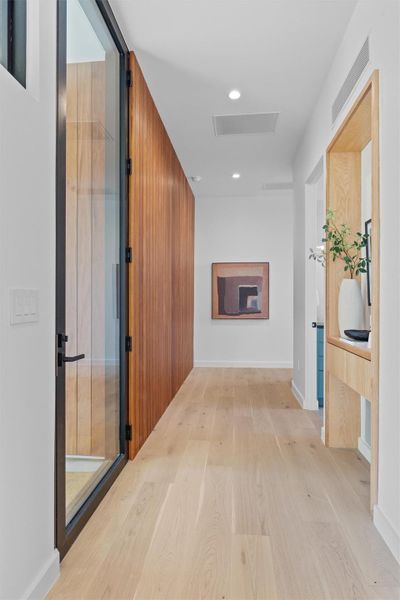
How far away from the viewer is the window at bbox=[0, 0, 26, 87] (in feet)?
4.61

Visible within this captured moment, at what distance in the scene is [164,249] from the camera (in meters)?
3.87

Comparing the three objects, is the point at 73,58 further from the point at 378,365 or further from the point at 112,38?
the point at 378,365

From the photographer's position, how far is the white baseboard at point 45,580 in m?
1.38

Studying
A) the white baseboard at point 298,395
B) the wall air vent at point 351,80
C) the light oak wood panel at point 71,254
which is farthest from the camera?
the white baseboard at point 298,395

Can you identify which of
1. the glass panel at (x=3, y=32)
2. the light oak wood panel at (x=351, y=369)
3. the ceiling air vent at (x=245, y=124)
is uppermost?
the ceiling air vent at (x=245, y=124)

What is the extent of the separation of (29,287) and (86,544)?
118 cm

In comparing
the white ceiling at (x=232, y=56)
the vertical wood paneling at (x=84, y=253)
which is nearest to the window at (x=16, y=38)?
the vertical wood paneling at (x=84, y=253)

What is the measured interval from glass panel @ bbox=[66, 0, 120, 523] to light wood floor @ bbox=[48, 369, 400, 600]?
0.89 feet

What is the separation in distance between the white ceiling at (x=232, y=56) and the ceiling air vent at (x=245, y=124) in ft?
0.25

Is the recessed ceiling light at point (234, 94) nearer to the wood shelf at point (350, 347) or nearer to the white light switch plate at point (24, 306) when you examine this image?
the wood shelf at point (350, 347)

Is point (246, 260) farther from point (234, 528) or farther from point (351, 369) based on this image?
point (234, 528)

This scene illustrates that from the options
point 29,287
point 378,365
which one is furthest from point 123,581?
point 378,365

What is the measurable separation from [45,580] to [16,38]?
1.95 m

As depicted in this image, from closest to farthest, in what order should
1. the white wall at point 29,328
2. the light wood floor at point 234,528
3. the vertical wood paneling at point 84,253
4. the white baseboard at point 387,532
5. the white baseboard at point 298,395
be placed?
1. the white wall at point 29,328
2. the light wood floor at point 234,528
3. the white baseboard at point 387,532
4. the vertical wood paneling at point 84,253
5. the white baseboard at point 298,395
